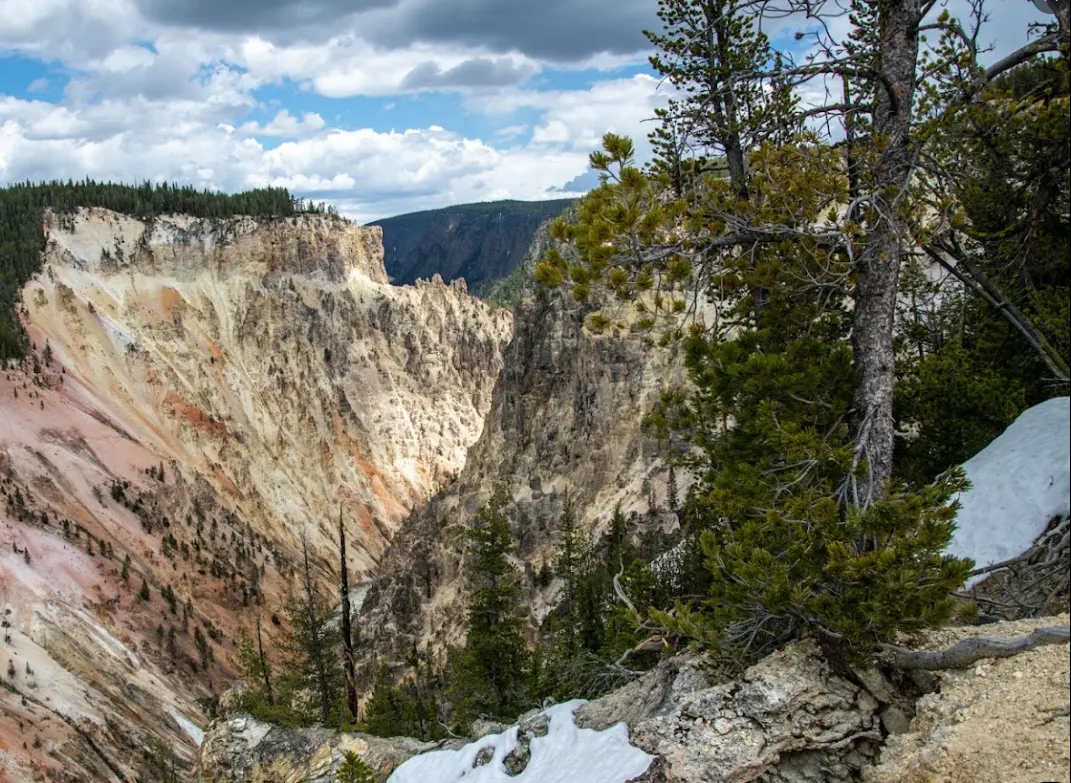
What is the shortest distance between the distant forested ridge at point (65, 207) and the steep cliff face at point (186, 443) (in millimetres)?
1535

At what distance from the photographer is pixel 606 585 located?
25047 mm

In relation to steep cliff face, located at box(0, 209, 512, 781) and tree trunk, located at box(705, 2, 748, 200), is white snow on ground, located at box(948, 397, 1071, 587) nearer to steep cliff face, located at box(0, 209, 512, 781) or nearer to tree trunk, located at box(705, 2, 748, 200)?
tree trunk, located at box(705, 2, 748, 200)

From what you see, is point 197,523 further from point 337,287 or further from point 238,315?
point 337,287

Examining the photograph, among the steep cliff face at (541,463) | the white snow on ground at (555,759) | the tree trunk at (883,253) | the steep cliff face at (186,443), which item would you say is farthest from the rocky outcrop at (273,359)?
the tree trunk at (883,253)

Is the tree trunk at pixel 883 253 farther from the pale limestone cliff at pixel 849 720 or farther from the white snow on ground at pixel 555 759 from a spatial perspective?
the white snow on ground at pixel 555 759

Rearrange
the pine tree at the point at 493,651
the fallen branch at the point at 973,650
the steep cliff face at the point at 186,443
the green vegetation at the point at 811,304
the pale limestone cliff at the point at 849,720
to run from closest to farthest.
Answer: the pale limestone cliff at the point at 849,720, the fallen branch at the point at 973,650, the green vegetation at the point at 811,304, the pine tree at the point at 493,651, the steep cliff face at the point at 186,443

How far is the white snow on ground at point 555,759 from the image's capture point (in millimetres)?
7218

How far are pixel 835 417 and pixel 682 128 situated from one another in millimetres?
2860

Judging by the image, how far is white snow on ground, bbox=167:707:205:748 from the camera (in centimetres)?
3290

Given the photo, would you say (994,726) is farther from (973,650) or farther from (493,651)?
(493,651)

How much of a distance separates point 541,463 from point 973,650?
37.5 meters

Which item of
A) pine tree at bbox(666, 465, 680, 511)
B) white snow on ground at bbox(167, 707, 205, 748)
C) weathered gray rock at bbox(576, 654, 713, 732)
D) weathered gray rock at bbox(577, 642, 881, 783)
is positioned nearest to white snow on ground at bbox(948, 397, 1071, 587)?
weathered gray rock at bbox(577, 642, 881, 783)

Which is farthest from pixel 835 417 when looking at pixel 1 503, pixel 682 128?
pixel 1 503

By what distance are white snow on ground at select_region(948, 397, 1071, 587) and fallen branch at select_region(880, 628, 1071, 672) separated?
1.25 metres
